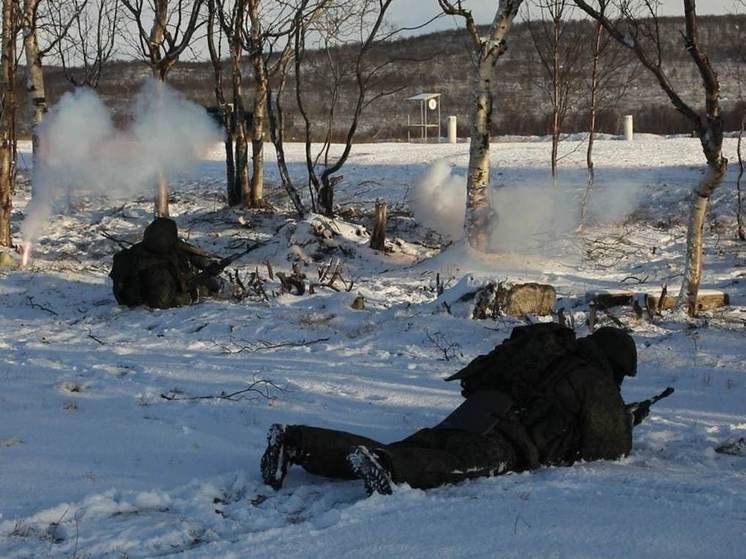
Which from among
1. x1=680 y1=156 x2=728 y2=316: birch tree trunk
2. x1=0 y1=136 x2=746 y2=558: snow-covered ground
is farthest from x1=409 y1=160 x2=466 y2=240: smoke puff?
x1=680 y1=156 x2=728 y2=316: birch tree trunk

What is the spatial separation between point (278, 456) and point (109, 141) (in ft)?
43.8

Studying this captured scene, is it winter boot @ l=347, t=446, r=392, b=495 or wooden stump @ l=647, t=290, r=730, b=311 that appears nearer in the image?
winter boot @ l=347, t=446, r=392, b=495

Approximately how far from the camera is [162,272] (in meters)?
11.3

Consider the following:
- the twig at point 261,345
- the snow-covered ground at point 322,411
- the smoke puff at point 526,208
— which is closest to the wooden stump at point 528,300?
the snow-covered ground at point 322,411

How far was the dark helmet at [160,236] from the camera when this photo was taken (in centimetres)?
1162

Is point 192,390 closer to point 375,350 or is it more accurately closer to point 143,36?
point 375,350

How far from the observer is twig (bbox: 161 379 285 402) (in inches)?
254

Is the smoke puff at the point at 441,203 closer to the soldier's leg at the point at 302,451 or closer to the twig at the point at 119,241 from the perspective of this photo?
the twig at the point at 119,241

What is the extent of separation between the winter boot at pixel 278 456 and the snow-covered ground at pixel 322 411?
75 millimetres

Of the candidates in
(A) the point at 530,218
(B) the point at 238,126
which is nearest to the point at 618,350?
(A) the point at 530,218

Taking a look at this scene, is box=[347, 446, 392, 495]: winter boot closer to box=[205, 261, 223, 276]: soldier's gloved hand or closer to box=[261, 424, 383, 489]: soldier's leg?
box=[261, 424, 383, 489]: soldier's leg

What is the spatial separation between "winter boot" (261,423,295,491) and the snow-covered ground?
0.25 feet

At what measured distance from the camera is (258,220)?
62.8 feet

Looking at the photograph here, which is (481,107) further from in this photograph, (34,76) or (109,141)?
(34,76)
